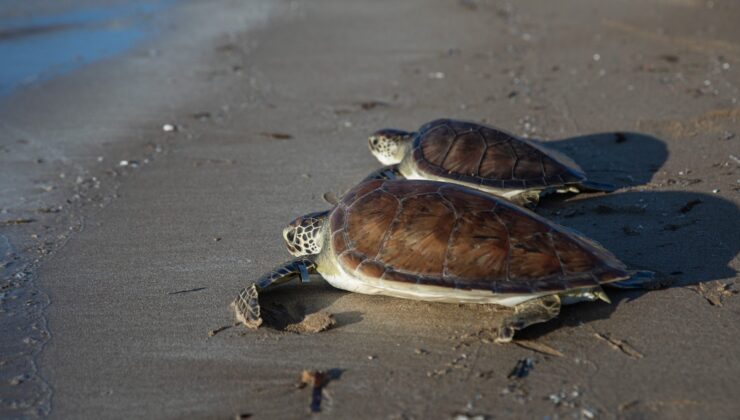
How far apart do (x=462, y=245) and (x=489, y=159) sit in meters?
1.69

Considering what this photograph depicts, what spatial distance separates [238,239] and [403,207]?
137 cm

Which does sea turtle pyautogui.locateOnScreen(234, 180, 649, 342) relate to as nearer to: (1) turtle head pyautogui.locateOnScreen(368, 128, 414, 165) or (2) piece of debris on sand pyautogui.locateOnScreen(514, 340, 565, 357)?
(2) piece of debris on sand pyautogui.locateOnScreen(514, 340, 565, 357)

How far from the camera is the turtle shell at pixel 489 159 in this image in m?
4.83

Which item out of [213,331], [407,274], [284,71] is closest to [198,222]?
[213,331]

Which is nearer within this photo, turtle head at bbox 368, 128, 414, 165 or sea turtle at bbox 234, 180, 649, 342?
sea turtle at bbox 234, 180, 649, 342

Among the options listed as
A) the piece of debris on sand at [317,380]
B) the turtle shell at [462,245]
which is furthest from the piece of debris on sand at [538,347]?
the piece of debris on sand at [317,380]

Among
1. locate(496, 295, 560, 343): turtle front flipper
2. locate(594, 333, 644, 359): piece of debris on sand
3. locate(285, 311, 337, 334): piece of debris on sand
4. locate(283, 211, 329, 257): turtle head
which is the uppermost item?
locate(496, 295, 560, 343): turtle front flipper

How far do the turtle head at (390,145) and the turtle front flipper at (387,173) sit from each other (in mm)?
148

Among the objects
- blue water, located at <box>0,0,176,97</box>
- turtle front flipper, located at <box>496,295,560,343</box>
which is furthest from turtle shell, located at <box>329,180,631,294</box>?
blue water, located at <box>0,0,176,97</box>

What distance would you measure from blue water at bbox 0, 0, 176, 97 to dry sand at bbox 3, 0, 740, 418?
2.65 ft

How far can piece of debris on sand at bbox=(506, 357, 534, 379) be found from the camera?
9.80 ft

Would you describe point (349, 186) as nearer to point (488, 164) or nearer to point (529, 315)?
point (488, 164)

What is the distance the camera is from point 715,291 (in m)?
3.54

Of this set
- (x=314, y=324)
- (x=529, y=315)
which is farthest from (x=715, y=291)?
(x=314, y=324)
